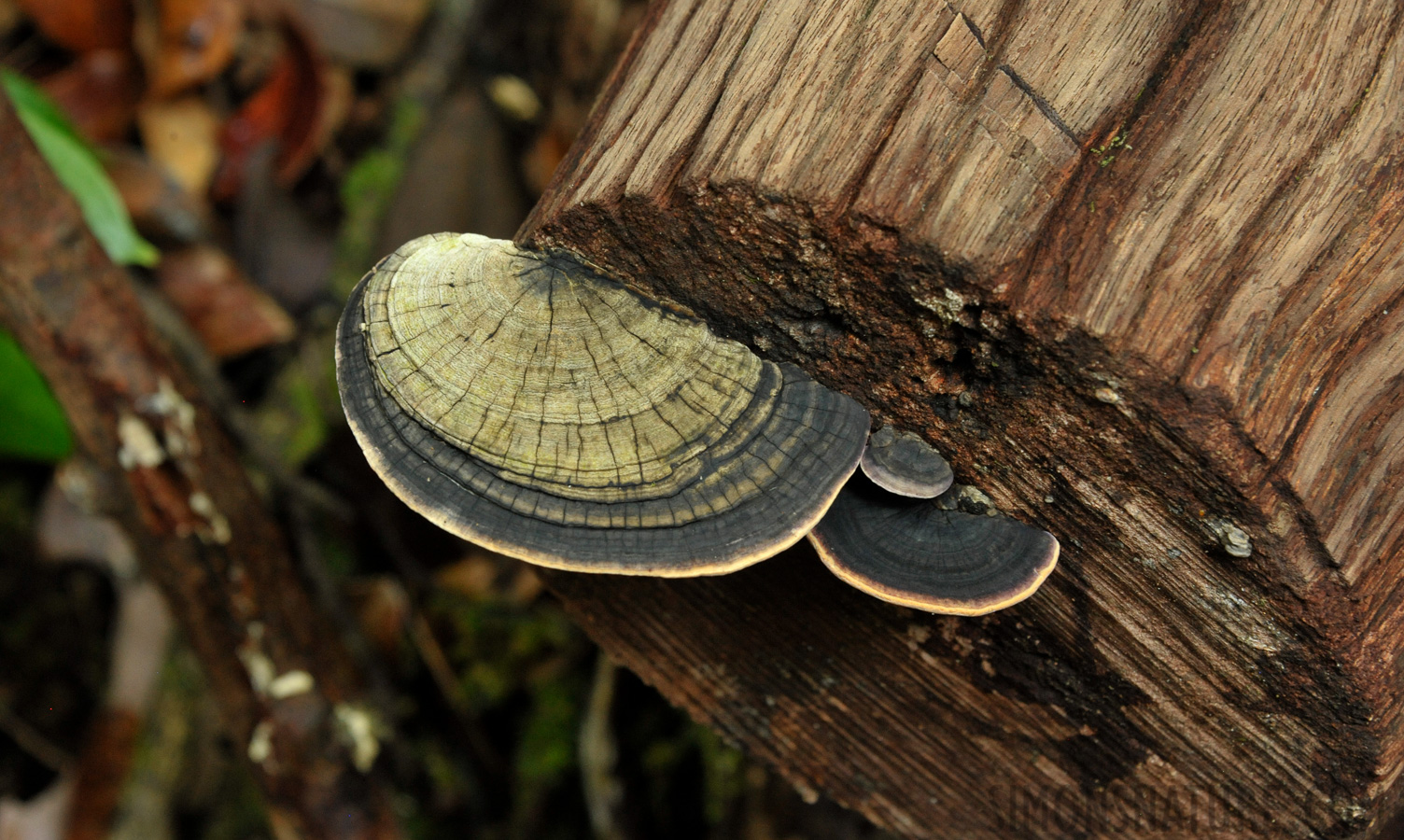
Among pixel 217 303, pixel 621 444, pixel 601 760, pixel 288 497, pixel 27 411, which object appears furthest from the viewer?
pixel 217 303

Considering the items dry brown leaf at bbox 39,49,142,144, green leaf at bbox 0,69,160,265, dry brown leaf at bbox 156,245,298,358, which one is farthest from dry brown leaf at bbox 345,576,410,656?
dry brown leaf at bbox 39,49,142,144

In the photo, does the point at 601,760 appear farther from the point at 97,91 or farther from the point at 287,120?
the point at 97,91

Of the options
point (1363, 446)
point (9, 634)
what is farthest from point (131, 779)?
point (1363, 446)

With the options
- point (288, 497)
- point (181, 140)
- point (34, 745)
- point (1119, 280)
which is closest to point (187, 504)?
point (288, 497)

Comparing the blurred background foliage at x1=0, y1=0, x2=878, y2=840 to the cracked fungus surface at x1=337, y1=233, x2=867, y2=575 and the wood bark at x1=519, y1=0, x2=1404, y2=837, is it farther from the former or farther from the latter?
the cracked fungus surface at x1=337, y1=233, x2=867, y2=575

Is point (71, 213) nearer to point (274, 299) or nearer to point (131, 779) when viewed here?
point (274, 299)

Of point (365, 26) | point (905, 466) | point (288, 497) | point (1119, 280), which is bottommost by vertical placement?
point (288, 497)

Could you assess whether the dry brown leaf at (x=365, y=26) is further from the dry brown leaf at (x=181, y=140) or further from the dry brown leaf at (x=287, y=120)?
the dry brown leaf at (x=181, y=140)
